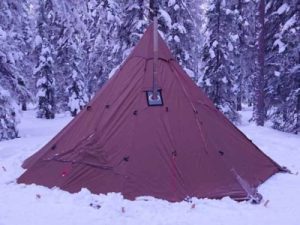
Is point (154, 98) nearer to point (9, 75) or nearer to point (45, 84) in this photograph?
point (9, 75)

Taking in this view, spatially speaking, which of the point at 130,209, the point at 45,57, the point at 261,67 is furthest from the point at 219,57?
the point at 130,209

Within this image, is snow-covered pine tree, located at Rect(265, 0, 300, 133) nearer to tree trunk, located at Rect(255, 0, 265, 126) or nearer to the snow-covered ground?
tree trunk, located at Rect(255, 0, 265, 126)

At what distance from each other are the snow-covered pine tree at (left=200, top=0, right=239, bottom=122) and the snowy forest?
6 centimetres

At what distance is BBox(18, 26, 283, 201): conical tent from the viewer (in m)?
7.08

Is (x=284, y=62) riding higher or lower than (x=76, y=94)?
higher

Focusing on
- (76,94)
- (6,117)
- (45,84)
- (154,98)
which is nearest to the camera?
(154,98)

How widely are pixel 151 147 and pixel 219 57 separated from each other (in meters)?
15.0

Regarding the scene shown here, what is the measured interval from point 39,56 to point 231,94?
14.7 m

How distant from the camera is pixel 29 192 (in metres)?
7.16

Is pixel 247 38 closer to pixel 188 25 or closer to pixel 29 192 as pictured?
pixel 188 25

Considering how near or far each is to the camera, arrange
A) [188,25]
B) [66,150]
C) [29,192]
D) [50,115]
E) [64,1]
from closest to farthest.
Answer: [29,192] → [66,150] → [64,1] → [188,25] → [50,115]

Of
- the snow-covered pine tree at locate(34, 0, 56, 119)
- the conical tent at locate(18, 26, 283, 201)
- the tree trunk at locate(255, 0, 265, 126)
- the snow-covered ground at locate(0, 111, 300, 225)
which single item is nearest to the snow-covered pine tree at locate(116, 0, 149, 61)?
the tree trunk at locate(255, 0, 265, 126)

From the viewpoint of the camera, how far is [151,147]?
746 centimetres

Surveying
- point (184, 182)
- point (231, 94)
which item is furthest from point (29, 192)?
point (231, 94)
